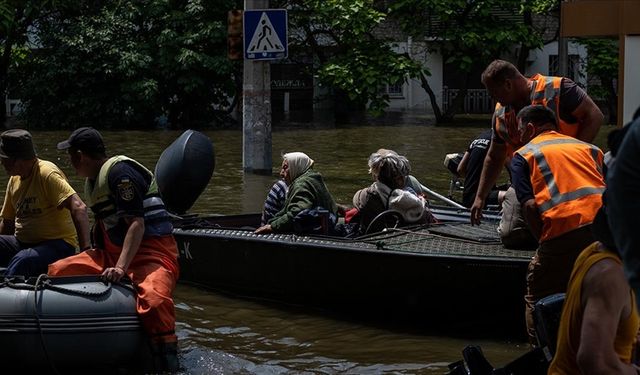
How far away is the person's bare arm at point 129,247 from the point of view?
270 inches

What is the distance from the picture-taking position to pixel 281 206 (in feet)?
31.8

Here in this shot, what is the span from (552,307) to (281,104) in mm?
39860

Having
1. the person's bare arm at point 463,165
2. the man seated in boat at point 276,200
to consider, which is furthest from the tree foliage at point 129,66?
the man seated in boat at point 276,200

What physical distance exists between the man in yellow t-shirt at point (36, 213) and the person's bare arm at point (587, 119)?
3153 mm

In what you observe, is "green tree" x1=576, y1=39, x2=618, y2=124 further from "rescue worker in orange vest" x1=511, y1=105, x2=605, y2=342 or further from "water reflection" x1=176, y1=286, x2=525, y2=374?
"rescue worker in orange vest" x1=511, y1=105, x2=605, y2=342

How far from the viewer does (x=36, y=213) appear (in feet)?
25.2

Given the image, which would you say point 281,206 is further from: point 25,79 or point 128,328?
point 25,79

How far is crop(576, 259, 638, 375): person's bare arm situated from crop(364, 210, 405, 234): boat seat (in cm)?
547

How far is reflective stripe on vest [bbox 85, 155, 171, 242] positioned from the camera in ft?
22.9

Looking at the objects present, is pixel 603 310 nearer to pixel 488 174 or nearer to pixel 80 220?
pixel 488 174

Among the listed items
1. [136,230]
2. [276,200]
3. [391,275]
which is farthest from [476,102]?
[136,230]

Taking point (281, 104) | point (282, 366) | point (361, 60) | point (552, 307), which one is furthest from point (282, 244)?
point (281, 104)

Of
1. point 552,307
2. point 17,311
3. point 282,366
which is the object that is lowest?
point 282,366

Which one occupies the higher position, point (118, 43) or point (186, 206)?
point (118, 43)
